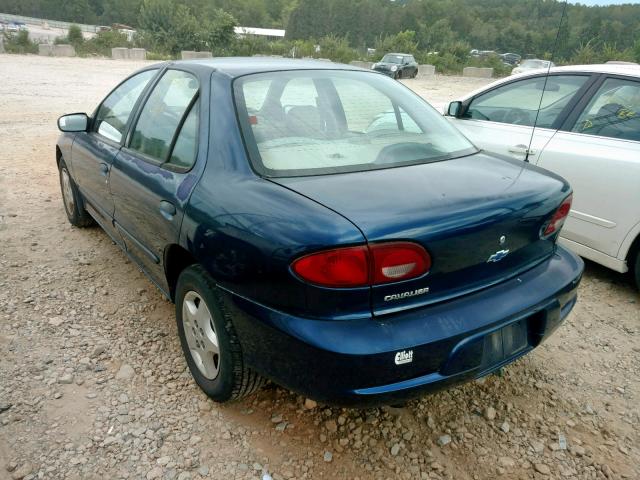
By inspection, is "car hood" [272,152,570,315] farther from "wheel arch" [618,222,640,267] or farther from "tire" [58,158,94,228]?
"tire" [58,158,94,228]

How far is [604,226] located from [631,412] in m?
1.44

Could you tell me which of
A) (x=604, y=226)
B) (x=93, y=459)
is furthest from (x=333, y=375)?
(x=604, y=226)

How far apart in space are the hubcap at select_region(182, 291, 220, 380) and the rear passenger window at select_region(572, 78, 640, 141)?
9.80 ft

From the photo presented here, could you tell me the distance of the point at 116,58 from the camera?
106 feet

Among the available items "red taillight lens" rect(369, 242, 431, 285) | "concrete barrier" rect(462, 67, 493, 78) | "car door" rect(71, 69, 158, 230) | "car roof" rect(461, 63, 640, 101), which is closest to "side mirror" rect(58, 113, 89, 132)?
"car door" rect(71, 69, 158, 230)

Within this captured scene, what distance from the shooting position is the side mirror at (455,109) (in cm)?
435

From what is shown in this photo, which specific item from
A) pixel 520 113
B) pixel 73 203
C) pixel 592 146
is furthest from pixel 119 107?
pixel 592 146

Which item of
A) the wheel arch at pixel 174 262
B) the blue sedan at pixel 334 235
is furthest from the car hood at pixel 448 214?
the wheel arch at pixel 174 262

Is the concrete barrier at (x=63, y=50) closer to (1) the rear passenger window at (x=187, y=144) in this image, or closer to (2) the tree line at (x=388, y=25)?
(2) the tree line at (x=388, y=25)

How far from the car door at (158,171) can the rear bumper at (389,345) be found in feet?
2.14

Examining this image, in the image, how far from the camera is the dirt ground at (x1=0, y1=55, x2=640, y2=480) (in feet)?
6.72

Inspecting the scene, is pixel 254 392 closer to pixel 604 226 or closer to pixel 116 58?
pixel 604 226

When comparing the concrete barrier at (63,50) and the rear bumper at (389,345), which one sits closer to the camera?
the rear bumper at (389,345)

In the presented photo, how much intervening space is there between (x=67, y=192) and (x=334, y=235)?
3576 millimetres
